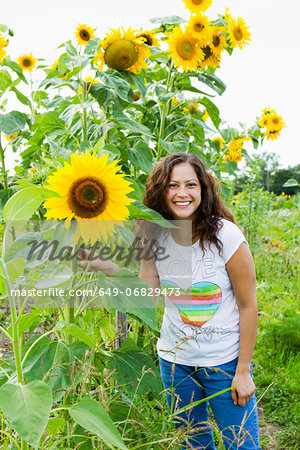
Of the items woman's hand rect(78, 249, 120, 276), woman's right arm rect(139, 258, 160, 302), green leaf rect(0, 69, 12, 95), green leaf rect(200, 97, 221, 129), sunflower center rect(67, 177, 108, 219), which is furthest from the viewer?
green leaf rect(200, 97, 221, 129)

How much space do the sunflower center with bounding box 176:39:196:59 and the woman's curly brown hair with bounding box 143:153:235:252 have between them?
1.82ft

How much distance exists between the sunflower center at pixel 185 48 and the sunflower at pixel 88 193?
1043mm

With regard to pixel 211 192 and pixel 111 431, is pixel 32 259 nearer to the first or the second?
pixel 111 431

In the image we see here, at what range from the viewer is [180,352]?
1.56 meters

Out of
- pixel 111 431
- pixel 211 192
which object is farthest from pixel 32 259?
pixel 211 192

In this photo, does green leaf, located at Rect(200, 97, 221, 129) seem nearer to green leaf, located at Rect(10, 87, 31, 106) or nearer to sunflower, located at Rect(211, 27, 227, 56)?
sunflower, located at Rect(211, 27, 227, 56)

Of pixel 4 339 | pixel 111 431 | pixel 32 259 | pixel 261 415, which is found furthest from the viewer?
pixel 4 339

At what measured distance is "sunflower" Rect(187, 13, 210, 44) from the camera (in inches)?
75.7

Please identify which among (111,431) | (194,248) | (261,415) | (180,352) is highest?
(194,248)

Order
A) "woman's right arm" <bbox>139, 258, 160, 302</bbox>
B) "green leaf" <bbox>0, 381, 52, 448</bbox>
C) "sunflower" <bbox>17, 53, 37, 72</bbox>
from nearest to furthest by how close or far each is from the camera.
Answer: "green leaf" <bbox>0, 381, 52, 448</bbox>, "woman's right arm" <bbox>139, 258, 160, 302</bbox>, "sunflower" <bbox>17, 53, 37, 72</bbox>

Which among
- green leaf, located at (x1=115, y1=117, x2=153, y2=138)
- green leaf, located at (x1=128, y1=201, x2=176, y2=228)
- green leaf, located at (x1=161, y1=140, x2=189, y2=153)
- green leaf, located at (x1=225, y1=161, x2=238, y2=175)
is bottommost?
green leaf, located at (x1=128, y1=201, x2=176, y2=228)

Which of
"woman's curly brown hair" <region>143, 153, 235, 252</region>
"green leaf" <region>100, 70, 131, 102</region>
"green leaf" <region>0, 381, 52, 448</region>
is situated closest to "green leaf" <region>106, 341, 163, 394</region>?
"woman's curly brown hair" <region>143, 153, 235, 252</region>

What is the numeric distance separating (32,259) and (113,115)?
700 mm

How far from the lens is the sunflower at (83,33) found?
6.64ft
